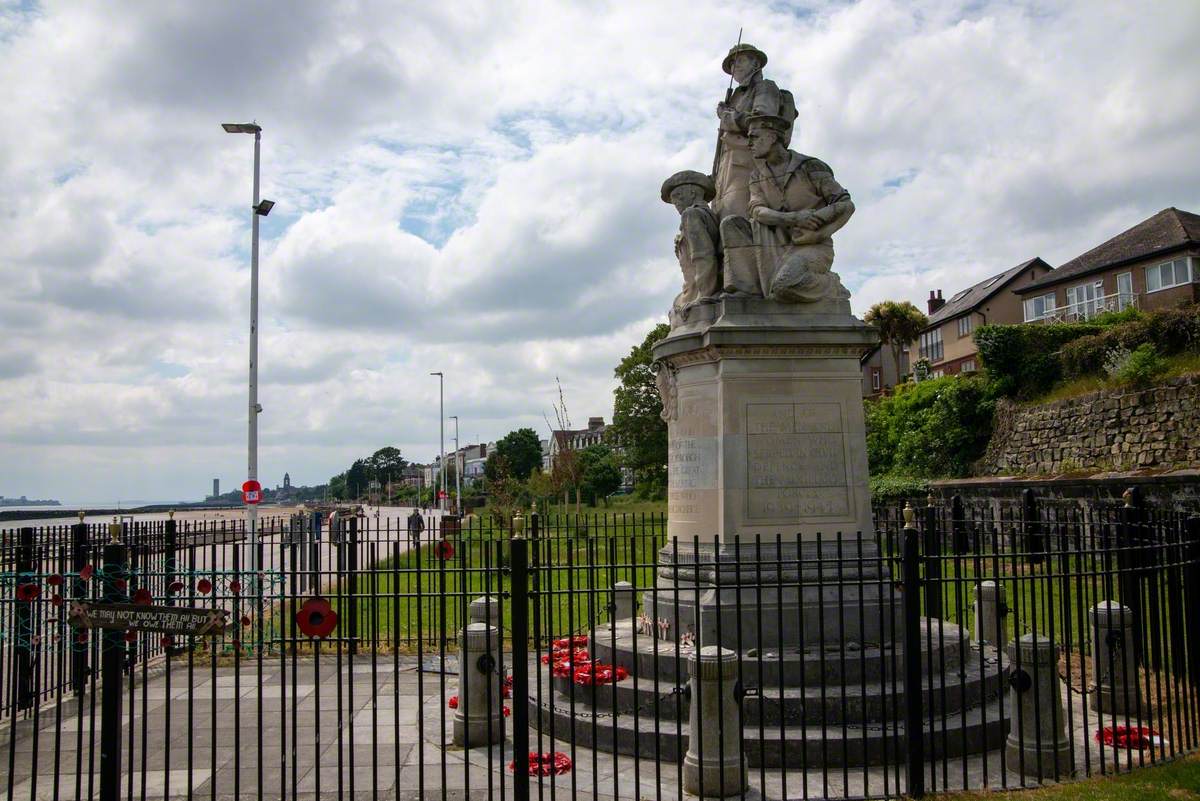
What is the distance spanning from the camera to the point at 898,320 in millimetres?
55719

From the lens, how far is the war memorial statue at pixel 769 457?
7363 millimetres

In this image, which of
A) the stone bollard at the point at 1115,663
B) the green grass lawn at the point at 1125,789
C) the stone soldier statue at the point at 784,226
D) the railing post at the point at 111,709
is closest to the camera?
the railing post at the point at 111,709

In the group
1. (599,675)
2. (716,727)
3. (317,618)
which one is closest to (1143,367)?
(599,675)

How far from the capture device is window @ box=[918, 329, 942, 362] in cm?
5959

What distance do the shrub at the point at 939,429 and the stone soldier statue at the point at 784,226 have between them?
22.9 metres

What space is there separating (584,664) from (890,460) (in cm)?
2802

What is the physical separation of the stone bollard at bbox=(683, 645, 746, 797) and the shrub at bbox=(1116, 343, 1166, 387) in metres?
21.2

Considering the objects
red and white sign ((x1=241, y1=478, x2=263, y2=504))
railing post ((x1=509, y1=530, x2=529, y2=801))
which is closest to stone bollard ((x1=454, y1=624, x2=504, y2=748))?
railing post ((x1=509, y1=530, x2=529, y2=801))

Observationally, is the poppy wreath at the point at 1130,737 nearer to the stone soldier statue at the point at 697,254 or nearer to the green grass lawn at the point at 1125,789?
the green grass lawn at the point at 1125,789

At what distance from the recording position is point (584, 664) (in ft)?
26.3

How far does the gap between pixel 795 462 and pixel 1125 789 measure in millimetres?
3603

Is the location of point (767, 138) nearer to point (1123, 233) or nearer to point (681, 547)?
point (681, 547)

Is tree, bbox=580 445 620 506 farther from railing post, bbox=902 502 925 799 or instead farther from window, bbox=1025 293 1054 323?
railing post, bbox=902 502 925 799

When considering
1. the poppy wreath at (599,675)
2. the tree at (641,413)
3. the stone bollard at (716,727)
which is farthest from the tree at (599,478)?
the stone bollard at (716,727)
